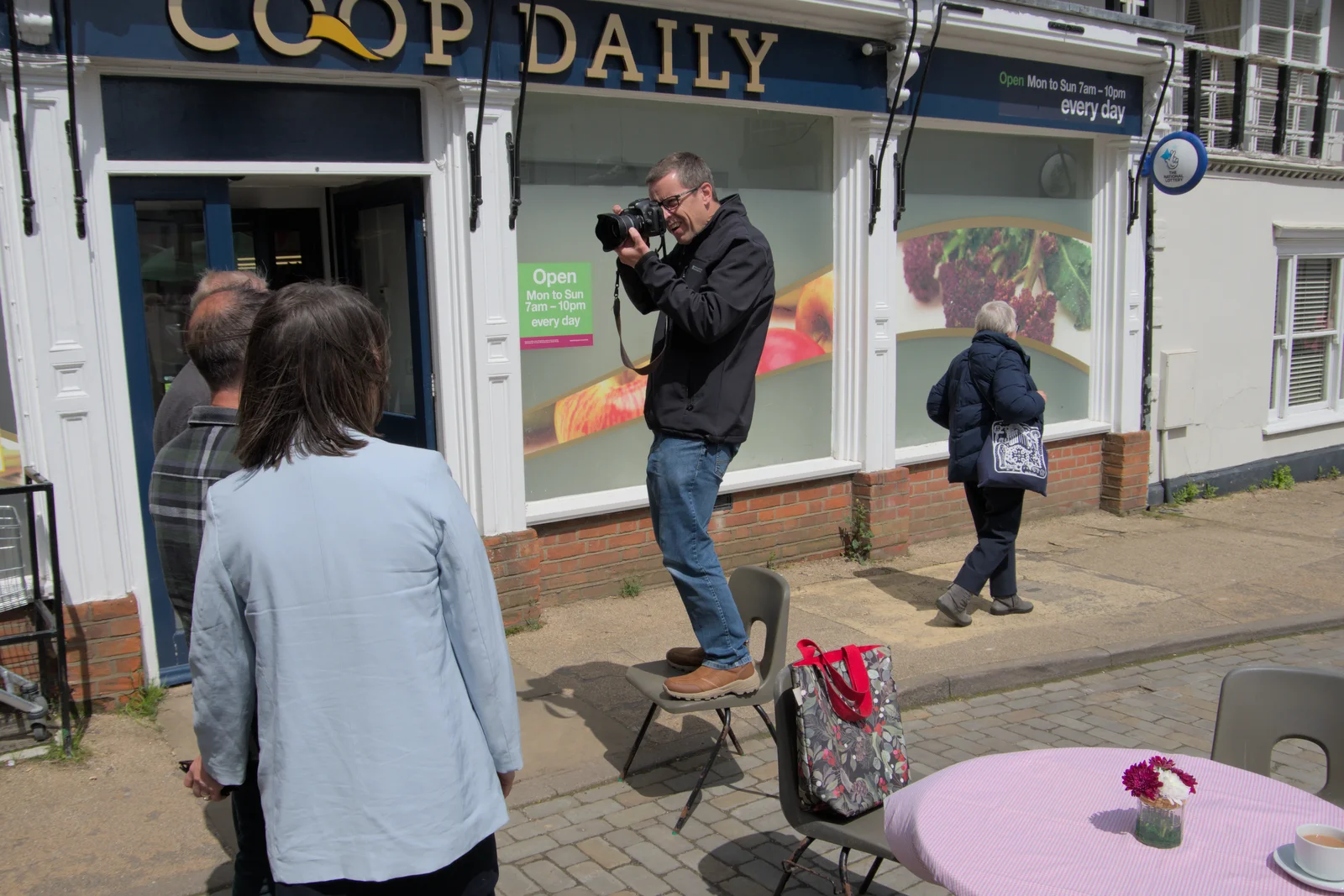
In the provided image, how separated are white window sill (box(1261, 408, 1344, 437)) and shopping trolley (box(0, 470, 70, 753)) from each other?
997 centimetres

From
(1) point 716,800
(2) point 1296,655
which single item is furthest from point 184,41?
(2) point 1296,655

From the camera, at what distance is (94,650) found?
4.78 meters

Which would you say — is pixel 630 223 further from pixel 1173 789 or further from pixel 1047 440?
pixel 1047 440

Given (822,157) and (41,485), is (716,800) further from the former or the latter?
(822,157)

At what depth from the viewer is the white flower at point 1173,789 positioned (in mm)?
2314

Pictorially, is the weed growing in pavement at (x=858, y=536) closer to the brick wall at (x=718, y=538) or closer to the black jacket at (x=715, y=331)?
the brick wall at (x=718, y=538)

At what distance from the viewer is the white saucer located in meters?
2.10

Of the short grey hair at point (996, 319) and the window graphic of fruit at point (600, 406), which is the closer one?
the short grey hair at point (996, 319)

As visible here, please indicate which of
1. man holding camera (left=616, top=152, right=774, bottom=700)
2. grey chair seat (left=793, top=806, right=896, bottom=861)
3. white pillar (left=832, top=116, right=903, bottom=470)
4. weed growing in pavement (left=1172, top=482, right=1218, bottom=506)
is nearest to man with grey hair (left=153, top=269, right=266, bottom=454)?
man holding camera (left=616, top=152, right=774, bottom=700)

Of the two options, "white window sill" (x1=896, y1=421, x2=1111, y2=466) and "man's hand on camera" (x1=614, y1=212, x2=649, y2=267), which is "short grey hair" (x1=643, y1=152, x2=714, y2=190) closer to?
"man's hand on camera" (x1=614, y1=212, x2=649, y2=267)

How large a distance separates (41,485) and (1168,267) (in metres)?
8.49

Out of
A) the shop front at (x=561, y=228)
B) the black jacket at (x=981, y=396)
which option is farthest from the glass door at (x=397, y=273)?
the black jacket at (x=981, y=396)

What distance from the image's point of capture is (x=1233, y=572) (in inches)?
293

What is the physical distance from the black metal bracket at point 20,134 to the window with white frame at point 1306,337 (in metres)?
10.2
